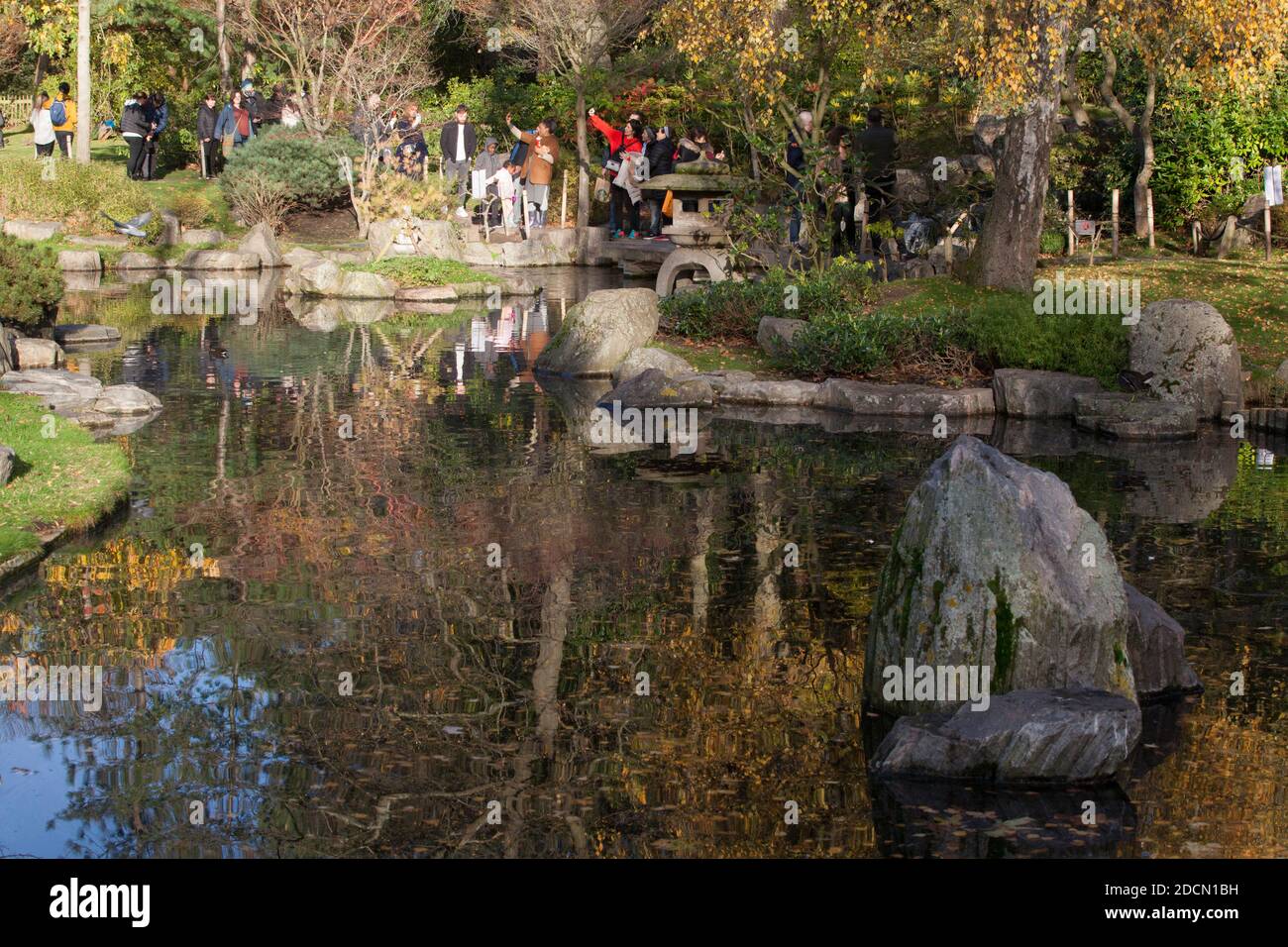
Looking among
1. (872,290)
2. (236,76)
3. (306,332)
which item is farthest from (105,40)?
(872,290)

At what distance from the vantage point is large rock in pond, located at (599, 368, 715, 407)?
54.2ft

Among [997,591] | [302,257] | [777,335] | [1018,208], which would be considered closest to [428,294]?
[302,257]

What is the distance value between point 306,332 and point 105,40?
23.4m

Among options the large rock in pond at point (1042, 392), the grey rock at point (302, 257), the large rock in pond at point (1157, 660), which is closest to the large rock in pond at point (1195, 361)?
the large rock in pond at point (1042, 392)

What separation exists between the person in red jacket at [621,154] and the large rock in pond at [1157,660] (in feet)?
80.8

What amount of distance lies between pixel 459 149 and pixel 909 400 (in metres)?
19.3

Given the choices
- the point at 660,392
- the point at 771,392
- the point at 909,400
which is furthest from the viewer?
the point at 771,392

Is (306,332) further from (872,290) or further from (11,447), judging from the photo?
(11,447)

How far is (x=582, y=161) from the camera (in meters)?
34.3

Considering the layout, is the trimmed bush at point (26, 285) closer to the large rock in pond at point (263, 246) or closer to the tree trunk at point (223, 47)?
the large rock in pond at point (263, 246)

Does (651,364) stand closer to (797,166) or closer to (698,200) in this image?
(797,166)

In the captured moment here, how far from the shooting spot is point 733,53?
21.0 metres

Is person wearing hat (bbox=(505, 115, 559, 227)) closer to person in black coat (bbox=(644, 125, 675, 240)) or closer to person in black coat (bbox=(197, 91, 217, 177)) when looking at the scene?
person in black coat (bbox=(644, 125, 675, 240))

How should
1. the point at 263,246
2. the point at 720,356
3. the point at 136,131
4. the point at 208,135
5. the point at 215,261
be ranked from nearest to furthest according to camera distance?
the point at 720,356
the point at 215,261
the point at 263,246
the point at 136,131
the point at 208,135
